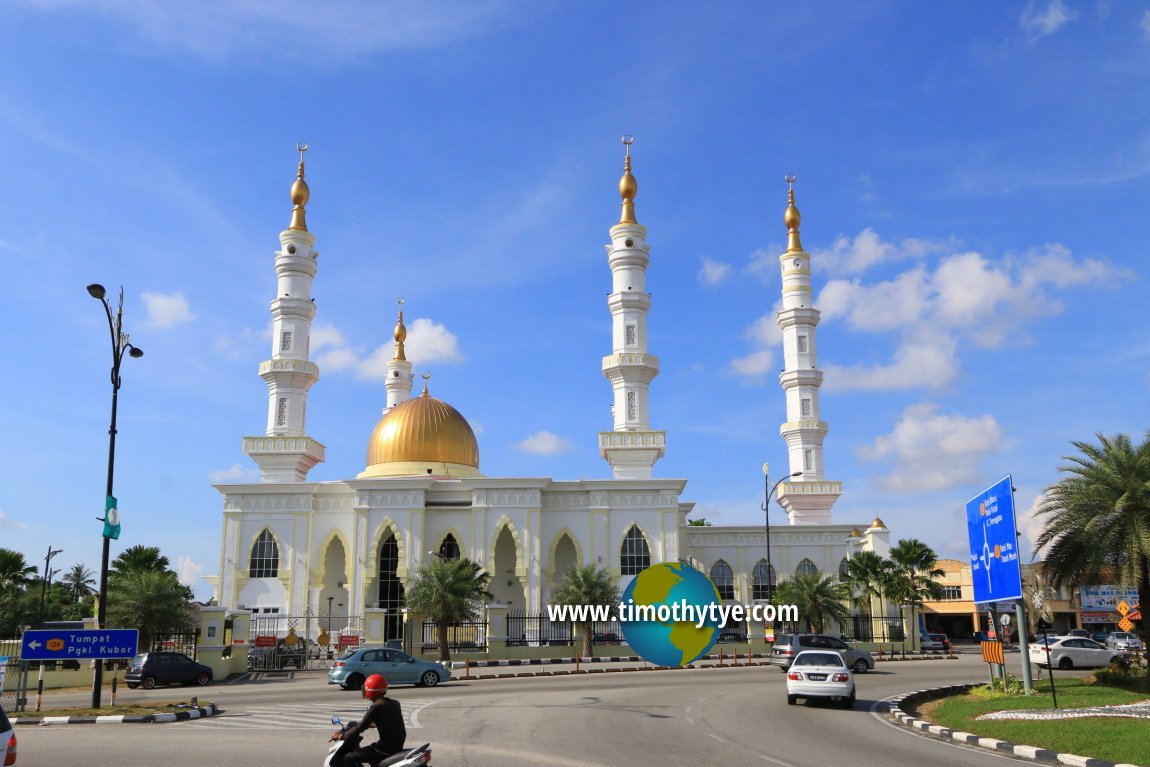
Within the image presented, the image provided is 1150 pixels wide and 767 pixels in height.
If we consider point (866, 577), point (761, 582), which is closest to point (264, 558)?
point (761, 582)

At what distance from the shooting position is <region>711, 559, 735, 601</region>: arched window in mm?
50281

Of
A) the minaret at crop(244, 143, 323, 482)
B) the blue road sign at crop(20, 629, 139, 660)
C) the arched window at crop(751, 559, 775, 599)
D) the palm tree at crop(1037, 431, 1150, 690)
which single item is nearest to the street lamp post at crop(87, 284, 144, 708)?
the blue road sign at crop(20, 629, 139, 660)

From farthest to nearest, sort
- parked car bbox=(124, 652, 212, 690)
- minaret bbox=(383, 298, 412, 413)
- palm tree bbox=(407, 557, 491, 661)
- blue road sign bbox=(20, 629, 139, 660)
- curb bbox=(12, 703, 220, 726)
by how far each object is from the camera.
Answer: minaret bbox=(383, 298, 412, 413), palm tree bbox=(407, 557, 491, 661), parked car bbox=(124, 652, 212, 690), blue road sign bbox=(20, 629, 139, 660), curb bbox=(12, 703, 220, 726)

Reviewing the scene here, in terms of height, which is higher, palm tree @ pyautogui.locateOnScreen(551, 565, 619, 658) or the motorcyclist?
palm tree @ pyautogui.locateOnScreen(551, 565, 619, 658)

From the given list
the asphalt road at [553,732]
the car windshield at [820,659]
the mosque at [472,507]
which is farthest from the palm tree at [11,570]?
the car windshield at [820,659]

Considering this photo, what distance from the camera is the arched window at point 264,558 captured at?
47250 mm

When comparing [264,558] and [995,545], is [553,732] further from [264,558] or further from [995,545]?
[264,558]

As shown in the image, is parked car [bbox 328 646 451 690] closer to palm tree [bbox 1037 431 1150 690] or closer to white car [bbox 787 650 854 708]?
white car [bbox 787 650 854 708]

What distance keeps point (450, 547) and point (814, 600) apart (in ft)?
→ 59.0

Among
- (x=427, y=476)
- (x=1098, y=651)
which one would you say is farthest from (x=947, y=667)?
(x=427, y=476)

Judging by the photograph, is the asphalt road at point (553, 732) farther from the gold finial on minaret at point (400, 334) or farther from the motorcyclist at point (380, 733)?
the gold finial on minaret at point (400, 334)

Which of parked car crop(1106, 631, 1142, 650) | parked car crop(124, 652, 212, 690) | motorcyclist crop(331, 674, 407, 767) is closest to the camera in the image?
motorcyclist crop(331, 674, 407, 767)

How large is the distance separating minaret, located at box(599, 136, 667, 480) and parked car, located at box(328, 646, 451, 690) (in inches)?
946

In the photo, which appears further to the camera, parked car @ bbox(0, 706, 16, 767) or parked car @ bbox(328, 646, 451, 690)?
parked car @ bbox(328, 646, 451, 690)
